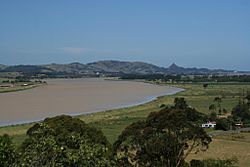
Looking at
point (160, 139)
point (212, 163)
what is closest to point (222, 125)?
point (212, 163)

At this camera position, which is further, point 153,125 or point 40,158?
point 153,125

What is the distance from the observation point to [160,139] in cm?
1387

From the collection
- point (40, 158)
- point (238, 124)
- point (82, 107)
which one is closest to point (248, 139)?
→ point (238, 124)

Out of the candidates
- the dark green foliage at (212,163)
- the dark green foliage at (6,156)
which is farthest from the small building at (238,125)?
the dark green foliage at (6,156)

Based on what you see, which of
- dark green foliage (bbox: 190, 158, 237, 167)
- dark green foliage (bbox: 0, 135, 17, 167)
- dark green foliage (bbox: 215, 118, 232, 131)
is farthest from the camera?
dark green foliage (bbox: 215, 118, 232, 131)

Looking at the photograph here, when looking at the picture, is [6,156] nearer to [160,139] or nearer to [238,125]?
[160,139]

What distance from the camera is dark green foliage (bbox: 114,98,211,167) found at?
14.0 meters

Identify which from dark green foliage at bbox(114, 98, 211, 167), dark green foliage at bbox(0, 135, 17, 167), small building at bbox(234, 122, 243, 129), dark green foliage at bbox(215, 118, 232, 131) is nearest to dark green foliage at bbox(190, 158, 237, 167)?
dark green foliage at bbox(114, 98, 211, 167)

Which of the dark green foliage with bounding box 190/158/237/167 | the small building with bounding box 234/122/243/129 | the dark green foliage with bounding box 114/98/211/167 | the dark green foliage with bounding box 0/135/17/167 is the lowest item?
the small building with bounding box 234/122/243/129

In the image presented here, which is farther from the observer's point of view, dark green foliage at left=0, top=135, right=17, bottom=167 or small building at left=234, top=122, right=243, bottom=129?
small building at left=234, top=122, right=243, bottom=129

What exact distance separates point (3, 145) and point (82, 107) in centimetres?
5105

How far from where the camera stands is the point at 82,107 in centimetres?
5684

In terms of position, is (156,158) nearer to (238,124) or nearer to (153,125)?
(153,125)

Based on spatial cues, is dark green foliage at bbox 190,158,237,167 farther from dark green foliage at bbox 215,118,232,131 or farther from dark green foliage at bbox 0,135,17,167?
dark green foliage at bbox 215,118,232,131
